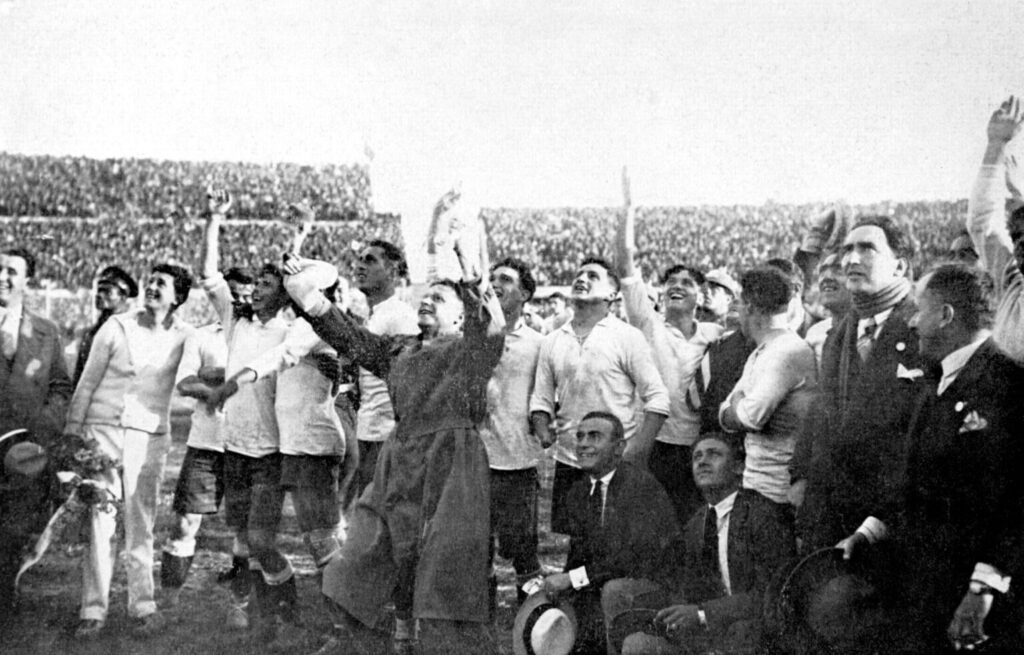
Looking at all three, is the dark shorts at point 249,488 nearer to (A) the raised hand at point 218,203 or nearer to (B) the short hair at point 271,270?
(B) the short hair at point 271,270

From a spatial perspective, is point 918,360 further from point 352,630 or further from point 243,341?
point 243,341

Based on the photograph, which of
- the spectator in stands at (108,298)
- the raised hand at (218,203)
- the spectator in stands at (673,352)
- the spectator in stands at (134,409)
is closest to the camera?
the spectator in stands at (673,352)

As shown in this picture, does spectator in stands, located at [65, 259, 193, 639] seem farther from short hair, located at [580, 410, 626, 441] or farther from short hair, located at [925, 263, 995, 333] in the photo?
short hair, located at [925, 263, 995, 333]

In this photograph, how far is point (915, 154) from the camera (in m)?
3.92

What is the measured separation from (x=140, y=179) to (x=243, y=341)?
0.97 meters

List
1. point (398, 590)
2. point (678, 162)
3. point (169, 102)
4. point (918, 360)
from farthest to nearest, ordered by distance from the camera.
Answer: point (169, 102), point (678, 162), point (398, 590), point (918, 360)

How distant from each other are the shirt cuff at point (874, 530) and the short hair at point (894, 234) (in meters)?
0.85

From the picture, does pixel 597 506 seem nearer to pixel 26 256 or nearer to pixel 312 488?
pixel 312 488

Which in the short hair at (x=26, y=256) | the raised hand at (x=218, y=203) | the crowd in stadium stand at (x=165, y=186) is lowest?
the short hair at (x=26, y=256)

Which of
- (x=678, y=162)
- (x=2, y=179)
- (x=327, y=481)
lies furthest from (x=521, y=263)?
(x=2, y=179)

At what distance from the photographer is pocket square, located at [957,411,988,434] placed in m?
3.25

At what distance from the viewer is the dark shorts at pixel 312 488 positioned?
428 cm

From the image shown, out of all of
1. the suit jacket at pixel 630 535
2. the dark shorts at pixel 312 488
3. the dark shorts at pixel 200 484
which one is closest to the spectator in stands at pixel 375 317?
the dark shorts at pixel 312 488

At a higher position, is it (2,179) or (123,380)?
(2,179)
